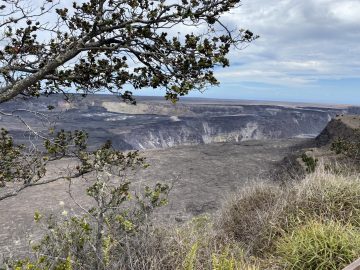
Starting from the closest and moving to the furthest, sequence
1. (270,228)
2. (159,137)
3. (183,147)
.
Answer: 1. (270,228)
2. (183,147)
3. (159,137)

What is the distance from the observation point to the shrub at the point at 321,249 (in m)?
6.88

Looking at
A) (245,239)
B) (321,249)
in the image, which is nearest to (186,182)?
(245,239)

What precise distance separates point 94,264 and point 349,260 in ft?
13.1

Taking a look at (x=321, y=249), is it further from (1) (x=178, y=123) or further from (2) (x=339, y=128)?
(1) (x=178, y=123)

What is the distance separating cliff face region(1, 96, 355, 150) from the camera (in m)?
109

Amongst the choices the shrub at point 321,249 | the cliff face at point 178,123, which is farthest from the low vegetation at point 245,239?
the cliff face at point 178,123

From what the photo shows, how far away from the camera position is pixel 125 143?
98.9 m

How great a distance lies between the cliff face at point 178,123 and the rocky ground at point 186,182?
62.1 metres

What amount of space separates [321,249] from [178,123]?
122 m

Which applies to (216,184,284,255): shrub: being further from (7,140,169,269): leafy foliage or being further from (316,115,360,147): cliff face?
(316,115,360,147): cliff face

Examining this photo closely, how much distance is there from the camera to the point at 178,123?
421ft

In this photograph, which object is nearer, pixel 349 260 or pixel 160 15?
pixel 160 15

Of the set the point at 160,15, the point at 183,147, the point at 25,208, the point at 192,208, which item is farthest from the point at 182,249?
the point at 183,147

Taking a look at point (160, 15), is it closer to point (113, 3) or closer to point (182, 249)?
point (113, 3)
